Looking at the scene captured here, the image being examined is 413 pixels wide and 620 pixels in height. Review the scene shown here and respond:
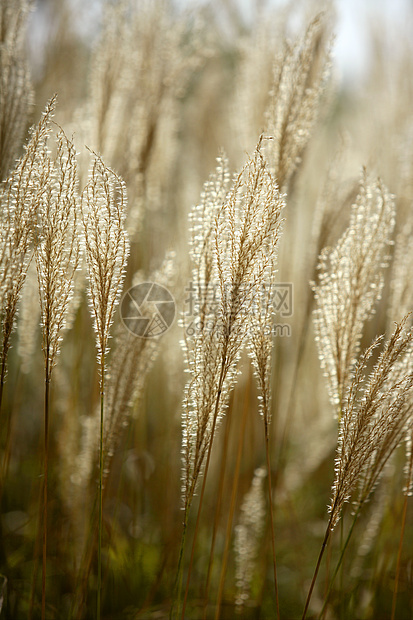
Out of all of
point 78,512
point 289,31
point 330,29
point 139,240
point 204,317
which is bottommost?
point 78,512

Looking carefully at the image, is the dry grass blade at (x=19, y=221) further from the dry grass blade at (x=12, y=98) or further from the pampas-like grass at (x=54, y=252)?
the dry grass blade at (x=12, y=98)

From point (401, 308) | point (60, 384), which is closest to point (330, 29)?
point (401, 308)

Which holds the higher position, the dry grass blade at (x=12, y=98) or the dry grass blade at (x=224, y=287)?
the dry grass blade at (x=12, y=98)

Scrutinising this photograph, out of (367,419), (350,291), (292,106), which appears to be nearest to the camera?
(367,419)

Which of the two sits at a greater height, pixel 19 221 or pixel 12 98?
pixel 12 98

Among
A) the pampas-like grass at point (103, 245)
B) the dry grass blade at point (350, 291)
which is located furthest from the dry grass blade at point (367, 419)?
the pampas-like grass at point (103, 245)

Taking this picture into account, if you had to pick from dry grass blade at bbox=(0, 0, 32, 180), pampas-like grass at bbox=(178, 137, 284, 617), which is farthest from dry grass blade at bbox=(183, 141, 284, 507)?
dry grass blade at bbox=(0, 0, 32, 180)

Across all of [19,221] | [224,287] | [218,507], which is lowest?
[218,507]

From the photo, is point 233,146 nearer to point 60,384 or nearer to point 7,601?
point 60,384

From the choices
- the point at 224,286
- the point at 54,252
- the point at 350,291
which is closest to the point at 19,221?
the point at 54,252

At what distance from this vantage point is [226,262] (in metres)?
1.03

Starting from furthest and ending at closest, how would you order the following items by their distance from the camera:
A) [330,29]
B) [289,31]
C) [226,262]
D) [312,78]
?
[289,31] < [330,29] < [312,78] < [226,262]

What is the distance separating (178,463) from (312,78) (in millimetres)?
1612

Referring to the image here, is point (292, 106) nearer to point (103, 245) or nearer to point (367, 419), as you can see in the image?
point (103, 245)
